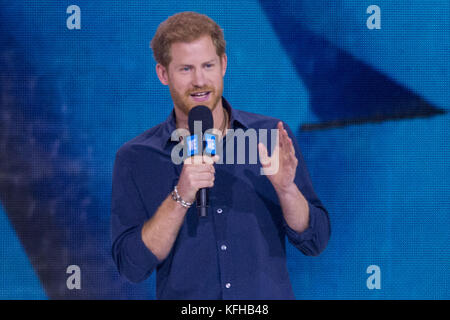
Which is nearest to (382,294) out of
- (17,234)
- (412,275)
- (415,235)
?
(412,275)

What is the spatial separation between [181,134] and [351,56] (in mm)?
1084

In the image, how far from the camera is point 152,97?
262 centimetres

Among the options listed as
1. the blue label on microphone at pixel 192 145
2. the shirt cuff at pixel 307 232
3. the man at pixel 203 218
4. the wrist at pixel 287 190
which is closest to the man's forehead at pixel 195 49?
the man at pixel 203 218

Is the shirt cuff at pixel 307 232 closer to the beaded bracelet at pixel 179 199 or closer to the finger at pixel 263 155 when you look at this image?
the finger at pixel 263 155

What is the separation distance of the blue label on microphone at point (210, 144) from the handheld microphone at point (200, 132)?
2 centimetres

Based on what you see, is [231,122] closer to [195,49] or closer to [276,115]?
[195,49]

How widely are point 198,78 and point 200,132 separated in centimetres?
35

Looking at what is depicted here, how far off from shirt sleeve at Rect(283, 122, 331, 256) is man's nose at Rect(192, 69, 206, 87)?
50cm

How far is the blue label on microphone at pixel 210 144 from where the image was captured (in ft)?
5.13

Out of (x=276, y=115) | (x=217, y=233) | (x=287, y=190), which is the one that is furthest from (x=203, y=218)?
(x=276, y=115)

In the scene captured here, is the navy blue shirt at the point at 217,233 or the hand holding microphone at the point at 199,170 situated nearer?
the hand holding microphone at the point at 199,170

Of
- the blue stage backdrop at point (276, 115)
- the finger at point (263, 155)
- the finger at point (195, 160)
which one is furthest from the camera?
the blue stage backdrop at point (276, 115)

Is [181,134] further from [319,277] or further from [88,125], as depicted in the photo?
[319,277]

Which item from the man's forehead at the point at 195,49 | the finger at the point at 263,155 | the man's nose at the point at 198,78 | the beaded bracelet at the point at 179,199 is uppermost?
the man's forehead at the point at 195,49
